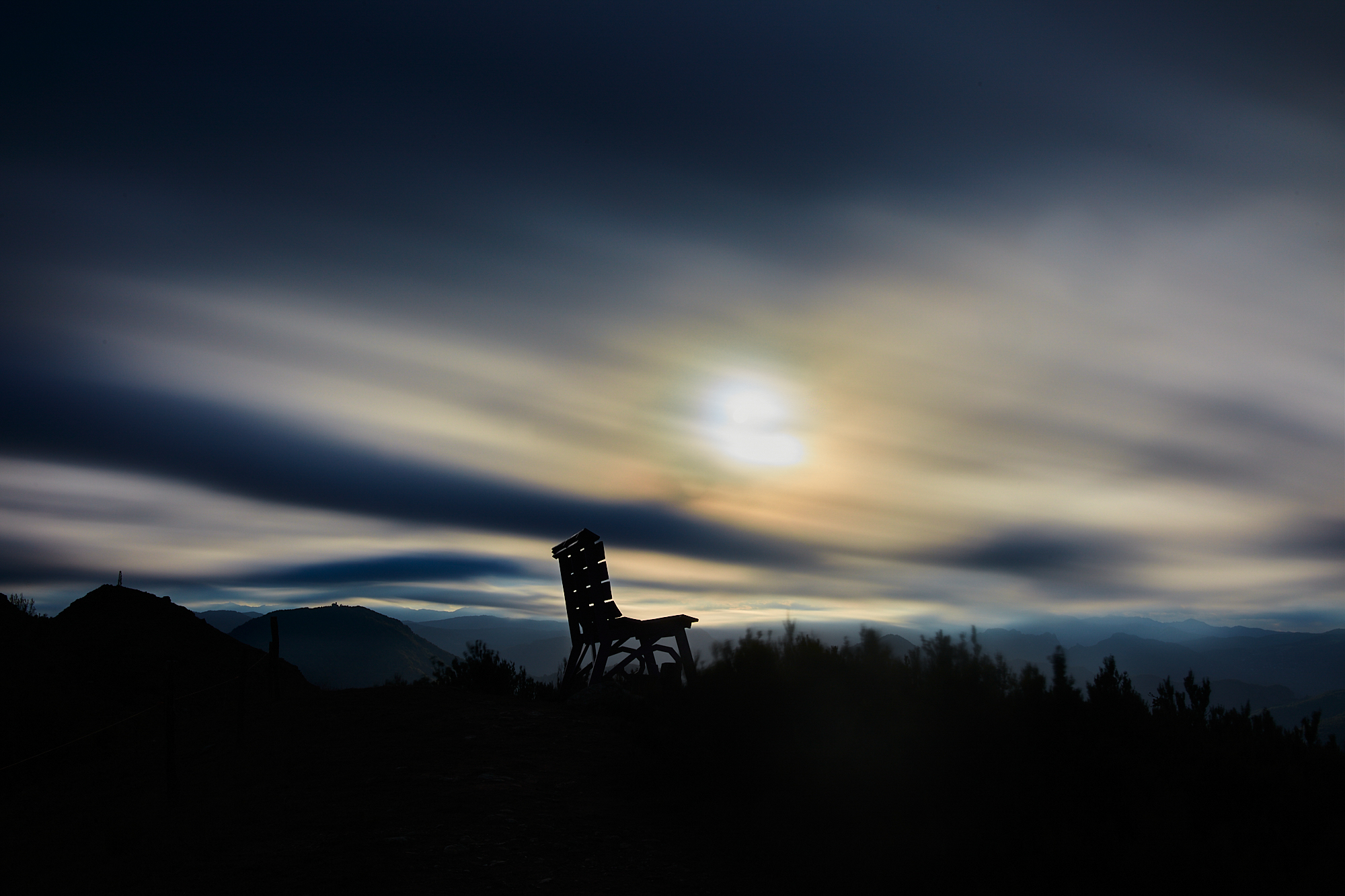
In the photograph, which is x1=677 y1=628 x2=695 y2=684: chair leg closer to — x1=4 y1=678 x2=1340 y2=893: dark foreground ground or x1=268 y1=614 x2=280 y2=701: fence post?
x1=4 y1=678 x2=1340 y2=893: dark foreground ground

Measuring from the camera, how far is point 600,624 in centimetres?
1677

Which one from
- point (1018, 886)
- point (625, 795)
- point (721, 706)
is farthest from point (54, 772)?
point (1018, 886)

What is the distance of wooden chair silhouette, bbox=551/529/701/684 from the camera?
54.7 feet

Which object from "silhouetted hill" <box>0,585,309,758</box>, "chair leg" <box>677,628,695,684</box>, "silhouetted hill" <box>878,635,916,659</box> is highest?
"silhouetted hill" <box>878,635,916,659</box>

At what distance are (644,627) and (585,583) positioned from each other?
1.77m

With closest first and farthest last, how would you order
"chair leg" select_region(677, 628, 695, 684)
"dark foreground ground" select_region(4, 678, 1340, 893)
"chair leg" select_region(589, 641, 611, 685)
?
1. "dark foreground ground" select_region(4, 678, 1340, 893)
2. "chair leg" select_region(677, 628, 695, 684)
3. "chair leg" select_region(589, 641, 611, 685)

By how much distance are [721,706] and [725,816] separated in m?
2.13

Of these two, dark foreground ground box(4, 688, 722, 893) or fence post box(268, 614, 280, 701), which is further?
fence post box(268, 614, 280, 701)

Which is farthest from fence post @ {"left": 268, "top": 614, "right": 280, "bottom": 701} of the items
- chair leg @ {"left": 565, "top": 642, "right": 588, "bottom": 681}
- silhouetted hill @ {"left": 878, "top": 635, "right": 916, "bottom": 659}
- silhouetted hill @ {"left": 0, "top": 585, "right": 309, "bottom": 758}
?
silhouetted hill @ {"left": 878, "top": 635, "right": 916, "bottom": 659}

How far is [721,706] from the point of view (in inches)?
401

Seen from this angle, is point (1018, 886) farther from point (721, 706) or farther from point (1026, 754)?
point (721, 706)

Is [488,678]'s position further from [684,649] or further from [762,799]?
[762,799]

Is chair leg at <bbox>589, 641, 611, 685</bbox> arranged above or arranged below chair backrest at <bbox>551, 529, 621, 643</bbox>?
below

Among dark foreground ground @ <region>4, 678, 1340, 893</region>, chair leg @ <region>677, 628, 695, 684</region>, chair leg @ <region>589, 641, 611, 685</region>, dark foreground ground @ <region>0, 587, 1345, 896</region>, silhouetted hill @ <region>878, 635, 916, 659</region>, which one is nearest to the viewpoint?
dark foreground ground @ <region>4, 678, 1340, 893</region>
